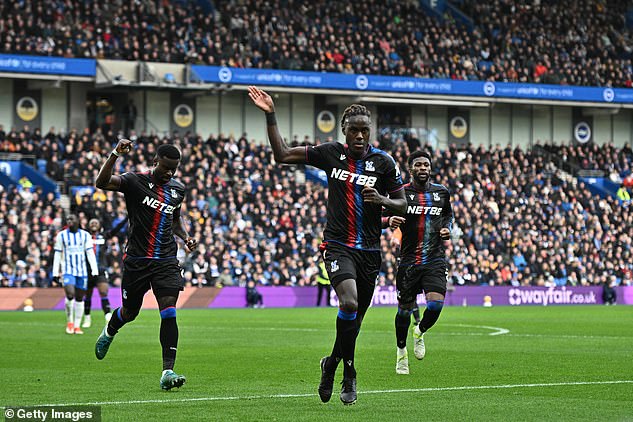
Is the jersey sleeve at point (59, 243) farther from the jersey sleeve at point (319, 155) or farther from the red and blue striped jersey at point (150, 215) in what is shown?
the jersey sleeve at point (319, 155)

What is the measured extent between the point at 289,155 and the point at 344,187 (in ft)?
2.35

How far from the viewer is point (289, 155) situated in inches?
418

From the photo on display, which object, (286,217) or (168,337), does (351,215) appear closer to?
(168,337)

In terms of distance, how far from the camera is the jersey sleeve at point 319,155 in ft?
35.8

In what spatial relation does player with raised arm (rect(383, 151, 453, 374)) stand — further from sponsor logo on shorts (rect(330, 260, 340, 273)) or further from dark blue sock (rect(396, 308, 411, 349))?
sponsor logo on shorts (rect(330, 260, 340, 273))

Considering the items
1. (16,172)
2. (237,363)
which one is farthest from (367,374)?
(16,172)

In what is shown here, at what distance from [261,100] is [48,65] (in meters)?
38.5

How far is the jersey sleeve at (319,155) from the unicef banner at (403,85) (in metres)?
39.7

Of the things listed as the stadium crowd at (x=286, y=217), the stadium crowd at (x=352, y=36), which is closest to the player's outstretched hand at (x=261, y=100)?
the stadium crowd at (x=286, y=217)

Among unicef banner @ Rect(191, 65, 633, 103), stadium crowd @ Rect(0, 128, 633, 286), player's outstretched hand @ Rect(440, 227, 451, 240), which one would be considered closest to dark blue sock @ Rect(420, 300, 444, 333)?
player's outstretched hand @ Rect(440, 227, 451, 240)

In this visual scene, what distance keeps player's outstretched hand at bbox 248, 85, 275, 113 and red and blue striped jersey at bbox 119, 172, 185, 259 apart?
2.90 m

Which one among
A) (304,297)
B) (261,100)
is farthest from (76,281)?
(304,297)

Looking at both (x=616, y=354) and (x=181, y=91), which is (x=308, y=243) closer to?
(x=181, y=91)

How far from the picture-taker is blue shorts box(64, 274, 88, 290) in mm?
23953
